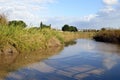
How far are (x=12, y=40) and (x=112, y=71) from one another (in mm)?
9459

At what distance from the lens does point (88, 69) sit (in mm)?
14461

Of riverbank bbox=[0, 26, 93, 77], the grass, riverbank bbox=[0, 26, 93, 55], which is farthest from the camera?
the grass

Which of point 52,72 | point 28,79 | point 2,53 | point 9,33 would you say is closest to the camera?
point 28,79

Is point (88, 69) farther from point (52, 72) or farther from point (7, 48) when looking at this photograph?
point (7, 48)

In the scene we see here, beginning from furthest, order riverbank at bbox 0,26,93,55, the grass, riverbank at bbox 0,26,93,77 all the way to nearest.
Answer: the grass, riverbank at bbox 0,26,93,55, riverbank at bbox 0,26,93,77

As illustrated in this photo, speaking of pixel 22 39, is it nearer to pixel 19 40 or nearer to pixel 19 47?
pixel 19 40

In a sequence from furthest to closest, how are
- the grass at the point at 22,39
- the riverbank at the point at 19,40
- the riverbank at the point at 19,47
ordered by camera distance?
the grass at the point at 22,39, the riverbank at the point at 19,40, the riverbank at the point at 19,47

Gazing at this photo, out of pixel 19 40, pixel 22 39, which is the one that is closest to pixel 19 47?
pixel 19 40

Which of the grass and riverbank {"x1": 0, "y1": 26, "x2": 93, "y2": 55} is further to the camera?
the grass

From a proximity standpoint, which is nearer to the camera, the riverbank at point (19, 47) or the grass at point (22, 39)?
the riverbank at point (19, 47)

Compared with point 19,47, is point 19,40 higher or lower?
higher

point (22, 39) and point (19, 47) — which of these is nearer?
point (19, 47)

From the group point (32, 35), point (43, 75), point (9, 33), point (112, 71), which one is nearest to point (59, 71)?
point (43, 75)

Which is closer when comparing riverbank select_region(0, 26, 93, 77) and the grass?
riverbank select_region(0, 26, 93, 77)
